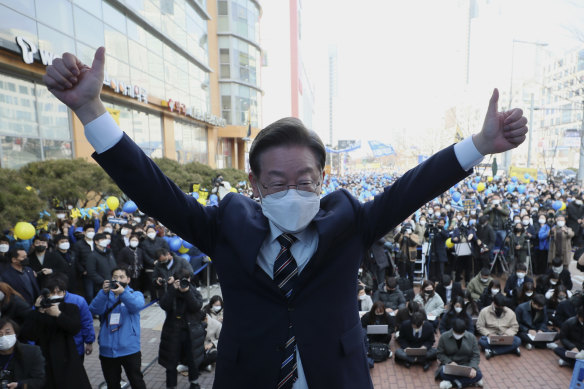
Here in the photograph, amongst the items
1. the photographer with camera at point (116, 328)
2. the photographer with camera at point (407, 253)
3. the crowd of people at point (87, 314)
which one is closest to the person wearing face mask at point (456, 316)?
the photographer with camera at point (407, 253)

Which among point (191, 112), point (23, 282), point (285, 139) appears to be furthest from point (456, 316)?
point (191, 112)

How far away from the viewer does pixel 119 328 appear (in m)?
4.52

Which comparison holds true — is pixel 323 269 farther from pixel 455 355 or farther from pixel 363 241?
pixel 455 355

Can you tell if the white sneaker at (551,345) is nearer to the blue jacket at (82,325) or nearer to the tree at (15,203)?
the blue jacket at (82,325)

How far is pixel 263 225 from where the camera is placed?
4.57 ft

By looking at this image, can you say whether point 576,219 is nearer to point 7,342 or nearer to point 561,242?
point 561,242

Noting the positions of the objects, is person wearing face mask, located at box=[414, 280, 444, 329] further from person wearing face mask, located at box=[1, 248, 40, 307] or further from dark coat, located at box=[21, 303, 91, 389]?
person wearing face mask, located at box=[1, 248, 40, 307]

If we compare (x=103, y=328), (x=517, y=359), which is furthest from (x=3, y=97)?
(x=517, y=359)

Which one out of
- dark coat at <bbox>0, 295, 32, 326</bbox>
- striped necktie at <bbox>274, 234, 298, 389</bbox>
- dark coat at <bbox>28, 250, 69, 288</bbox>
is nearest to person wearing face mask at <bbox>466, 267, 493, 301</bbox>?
striped necktie at <bbox>274, 234, 298, 389</bbox>

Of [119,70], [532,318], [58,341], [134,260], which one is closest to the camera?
[58,341]

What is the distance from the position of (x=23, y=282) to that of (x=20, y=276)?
104 millimetres

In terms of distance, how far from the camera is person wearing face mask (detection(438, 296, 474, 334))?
6656mm

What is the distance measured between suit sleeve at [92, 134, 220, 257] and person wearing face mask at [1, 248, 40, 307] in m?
5.58

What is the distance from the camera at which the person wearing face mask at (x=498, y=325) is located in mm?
6480
